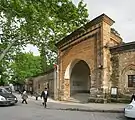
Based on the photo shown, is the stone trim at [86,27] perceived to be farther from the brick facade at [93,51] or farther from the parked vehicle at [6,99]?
the parked vehicle at [6,99]

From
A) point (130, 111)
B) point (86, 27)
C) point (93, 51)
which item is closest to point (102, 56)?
point (93, 51)

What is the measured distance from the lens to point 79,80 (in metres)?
30.6

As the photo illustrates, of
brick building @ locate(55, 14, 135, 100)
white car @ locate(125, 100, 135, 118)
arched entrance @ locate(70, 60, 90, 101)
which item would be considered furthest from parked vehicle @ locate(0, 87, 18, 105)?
white car @ locate(125, 100, 135, 118)

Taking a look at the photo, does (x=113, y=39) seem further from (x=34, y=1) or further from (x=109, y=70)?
(x=34, y=1)

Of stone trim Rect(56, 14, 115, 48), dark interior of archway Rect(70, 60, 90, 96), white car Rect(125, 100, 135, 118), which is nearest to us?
white car Rect(125, 100, 135, 118)

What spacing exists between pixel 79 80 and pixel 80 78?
257mm

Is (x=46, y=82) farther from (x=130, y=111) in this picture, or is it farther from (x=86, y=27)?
(x=130, y=111)

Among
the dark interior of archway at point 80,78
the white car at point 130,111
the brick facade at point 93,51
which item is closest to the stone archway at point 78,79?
the dark interior of archway at point 80,78

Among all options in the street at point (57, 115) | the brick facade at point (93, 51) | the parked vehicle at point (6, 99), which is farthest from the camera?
the brick facade at point (93, 51)

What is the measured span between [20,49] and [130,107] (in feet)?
63.6

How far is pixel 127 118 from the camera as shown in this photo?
1412 cm

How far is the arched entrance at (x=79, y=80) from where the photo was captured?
96.6 feet

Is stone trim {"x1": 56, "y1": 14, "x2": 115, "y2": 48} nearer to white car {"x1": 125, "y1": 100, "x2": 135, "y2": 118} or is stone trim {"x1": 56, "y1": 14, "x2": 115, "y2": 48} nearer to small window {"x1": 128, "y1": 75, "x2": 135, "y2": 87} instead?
small window {"x1": 128, "y1": 75, "x2": 135, "y2": 87}

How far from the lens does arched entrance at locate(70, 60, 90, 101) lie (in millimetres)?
29453
